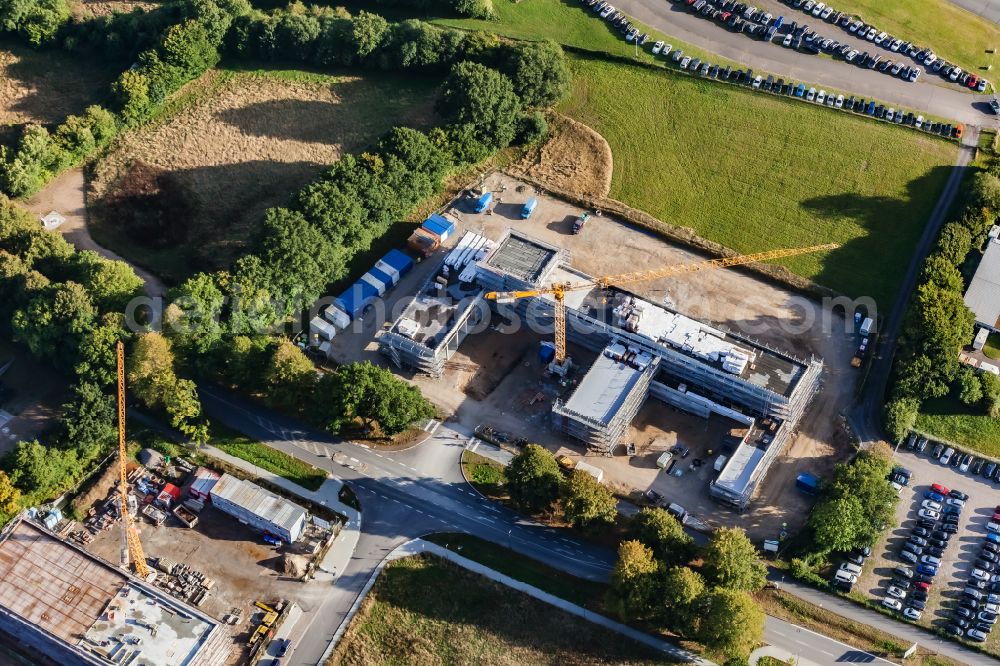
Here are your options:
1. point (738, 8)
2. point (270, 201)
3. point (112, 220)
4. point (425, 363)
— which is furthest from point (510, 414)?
point (738, 8)

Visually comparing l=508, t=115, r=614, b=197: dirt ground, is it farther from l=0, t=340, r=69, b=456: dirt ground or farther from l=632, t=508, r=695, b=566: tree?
l=0, t=340, r=69, b=456: dirt ground

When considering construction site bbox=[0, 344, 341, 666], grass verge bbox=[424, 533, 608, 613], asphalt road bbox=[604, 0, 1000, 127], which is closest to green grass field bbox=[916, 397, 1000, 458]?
grass verge bbox=[424, 533, 608, 613]

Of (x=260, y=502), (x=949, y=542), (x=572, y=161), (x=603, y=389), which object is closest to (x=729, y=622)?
(x=949, y=542)

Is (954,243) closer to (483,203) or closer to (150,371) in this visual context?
(483,203)

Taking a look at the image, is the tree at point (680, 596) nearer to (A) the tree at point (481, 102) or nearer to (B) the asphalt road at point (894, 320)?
(B) the asphalt road at point (894, 320)

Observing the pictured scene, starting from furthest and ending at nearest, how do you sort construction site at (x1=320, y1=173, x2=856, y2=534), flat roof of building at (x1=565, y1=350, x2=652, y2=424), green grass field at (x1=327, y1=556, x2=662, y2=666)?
flat roof of building at (x1=565, y1=350, x2=652, y2=424), construction site at (x1=320, y1=173, x2=856, y2=534), green grass field at (x1=327, y1=556, x2=662, y2=666)

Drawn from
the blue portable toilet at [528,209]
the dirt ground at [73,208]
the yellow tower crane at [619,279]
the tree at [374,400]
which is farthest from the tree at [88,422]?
the blue portable toilet at [528,209]
